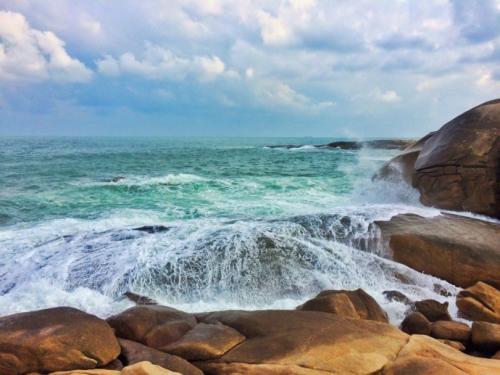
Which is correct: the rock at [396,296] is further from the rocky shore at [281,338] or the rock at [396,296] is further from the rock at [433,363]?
the rock at [433,363]

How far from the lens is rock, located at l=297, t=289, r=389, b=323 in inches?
216

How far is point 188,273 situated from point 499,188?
7.98m

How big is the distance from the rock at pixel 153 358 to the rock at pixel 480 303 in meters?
4.60

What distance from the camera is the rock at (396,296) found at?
662 centimetres

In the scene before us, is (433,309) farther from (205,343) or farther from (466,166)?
(466,166)

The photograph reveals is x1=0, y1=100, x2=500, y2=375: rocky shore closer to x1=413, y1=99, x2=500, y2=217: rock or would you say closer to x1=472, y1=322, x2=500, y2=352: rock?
x1=472, y1=322, x2=500, y2=352: rock

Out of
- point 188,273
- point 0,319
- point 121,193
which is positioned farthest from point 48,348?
point 121,193

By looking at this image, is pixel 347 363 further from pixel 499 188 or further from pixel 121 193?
pixel 121 193

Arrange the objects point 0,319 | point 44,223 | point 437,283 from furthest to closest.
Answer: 1. point 44,223
2. point 437,283
3. point 0,319

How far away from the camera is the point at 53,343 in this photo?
14.1ft

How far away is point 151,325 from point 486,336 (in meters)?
4.43

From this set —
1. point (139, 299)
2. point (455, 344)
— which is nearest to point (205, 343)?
point (139, 299)

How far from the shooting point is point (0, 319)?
471cm

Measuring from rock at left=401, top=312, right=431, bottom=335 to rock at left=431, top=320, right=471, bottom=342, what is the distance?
0.30 ft
